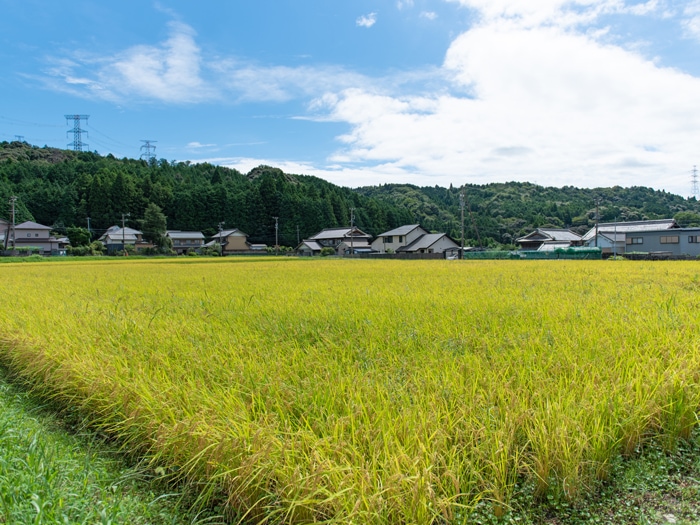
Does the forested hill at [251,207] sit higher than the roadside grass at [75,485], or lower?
higher

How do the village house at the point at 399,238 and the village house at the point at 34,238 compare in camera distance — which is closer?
the village house at the point at 34,238

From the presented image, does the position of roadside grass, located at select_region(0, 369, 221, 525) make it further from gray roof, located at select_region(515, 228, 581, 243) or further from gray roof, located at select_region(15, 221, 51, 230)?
gray roof, located at select_region(15, 221, 51, 230)

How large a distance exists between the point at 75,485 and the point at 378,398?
1847 millimetres

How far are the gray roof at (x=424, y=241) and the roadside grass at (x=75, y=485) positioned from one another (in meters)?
59.6

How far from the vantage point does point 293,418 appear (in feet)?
9.11

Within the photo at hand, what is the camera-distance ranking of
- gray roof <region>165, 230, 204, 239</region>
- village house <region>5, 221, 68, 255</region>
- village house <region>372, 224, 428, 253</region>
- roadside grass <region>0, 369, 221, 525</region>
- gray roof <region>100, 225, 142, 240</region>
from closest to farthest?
1. roadside grass <region>0, 369, 221, 525</region>
2. village house <region>5, 221, 68, 255</region>
3. village house <region>372, 224, 428, 253</region>
4. gray roof <region>100, 225, 142, 240</region>
5. gray roof <region>165, 230, 204, 239</region>

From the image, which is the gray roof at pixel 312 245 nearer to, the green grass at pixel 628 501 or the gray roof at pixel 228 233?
the gray roof at pixel 228 233

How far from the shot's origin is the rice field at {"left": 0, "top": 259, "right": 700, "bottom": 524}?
6.93 feet

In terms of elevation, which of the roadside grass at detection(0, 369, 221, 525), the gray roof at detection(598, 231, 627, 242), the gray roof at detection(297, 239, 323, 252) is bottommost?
the roadside grass at detection(0, 369, 221, 525)

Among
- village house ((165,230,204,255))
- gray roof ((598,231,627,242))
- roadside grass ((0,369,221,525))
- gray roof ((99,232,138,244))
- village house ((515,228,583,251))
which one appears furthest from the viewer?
village house ((165,230,204,255))

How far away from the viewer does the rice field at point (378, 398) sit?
211 cm

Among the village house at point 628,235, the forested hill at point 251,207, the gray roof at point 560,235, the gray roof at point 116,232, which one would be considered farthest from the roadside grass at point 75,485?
the gray roof at point 116,232

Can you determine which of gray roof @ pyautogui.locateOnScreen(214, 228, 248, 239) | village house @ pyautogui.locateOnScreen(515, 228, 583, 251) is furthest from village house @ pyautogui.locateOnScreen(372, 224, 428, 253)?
gray roof @ pyautogui.locateOnScreen(214, 228, 248, 239)

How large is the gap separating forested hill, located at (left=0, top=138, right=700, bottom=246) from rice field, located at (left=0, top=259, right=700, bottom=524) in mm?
69228
